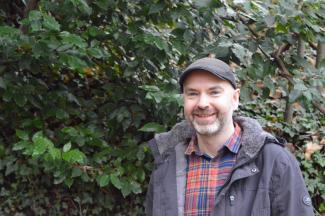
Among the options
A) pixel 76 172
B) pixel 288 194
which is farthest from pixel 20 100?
pixel 288 194

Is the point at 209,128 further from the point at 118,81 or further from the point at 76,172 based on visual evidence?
the point at 118,81

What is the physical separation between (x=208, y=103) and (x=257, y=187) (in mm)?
431

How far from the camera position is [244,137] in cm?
231

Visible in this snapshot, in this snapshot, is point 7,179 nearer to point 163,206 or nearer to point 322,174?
point 163,206

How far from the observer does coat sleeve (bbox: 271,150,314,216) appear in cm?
210

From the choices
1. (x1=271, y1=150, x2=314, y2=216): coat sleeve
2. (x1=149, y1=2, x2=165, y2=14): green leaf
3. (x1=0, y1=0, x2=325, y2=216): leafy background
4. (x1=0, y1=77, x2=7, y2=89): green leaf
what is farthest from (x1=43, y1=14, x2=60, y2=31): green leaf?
(x1=271, y1=150, x2=314, y2=216): coat sleeve

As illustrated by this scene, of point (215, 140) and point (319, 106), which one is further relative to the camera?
point (319, 106)

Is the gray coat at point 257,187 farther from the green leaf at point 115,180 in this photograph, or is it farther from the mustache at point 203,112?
the green leaf at point 115,180

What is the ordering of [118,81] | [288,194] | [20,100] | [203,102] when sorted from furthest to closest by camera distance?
[118,81]
[20,100]
[203,102]
[288,194]

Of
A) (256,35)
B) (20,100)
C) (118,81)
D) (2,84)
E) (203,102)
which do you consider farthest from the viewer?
A: (118,81)

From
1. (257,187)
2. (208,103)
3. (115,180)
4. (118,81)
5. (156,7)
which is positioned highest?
(156,7)

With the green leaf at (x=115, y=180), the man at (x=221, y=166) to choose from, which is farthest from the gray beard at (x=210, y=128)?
the green leaf at (x=115, y=180)

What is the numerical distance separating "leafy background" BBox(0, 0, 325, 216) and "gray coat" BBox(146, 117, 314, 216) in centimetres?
Result: 75

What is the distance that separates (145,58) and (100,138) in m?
0.69
